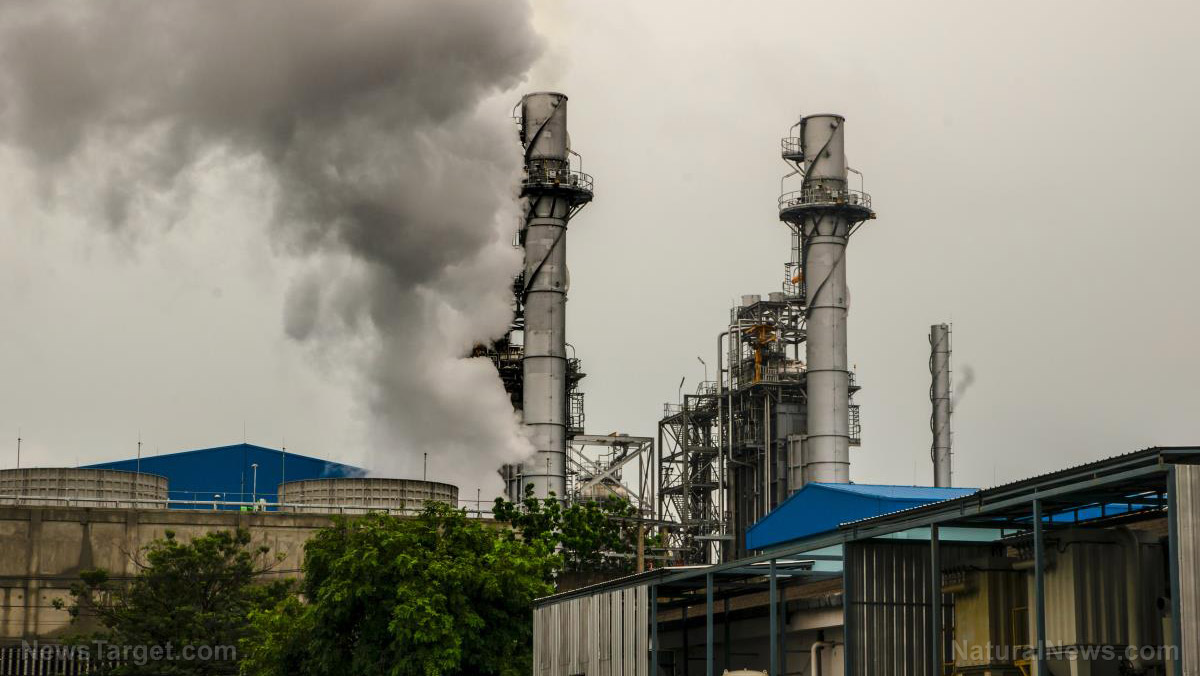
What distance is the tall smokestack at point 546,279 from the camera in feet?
222

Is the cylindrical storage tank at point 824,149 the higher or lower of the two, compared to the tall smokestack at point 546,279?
higher

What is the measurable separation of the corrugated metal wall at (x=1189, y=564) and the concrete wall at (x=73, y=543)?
154ft

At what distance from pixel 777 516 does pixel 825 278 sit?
914 inches

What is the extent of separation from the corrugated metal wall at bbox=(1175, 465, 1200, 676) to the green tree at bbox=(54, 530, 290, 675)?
31.6 m

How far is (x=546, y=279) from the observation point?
227 feet

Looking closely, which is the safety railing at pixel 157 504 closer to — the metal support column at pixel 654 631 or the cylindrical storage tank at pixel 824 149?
the cylindrical storage tank at pixel 824 149

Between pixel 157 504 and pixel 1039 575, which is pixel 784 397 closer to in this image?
pixel 157 504

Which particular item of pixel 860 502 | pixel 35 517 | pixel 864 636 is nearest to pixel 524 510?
pixel 35 517

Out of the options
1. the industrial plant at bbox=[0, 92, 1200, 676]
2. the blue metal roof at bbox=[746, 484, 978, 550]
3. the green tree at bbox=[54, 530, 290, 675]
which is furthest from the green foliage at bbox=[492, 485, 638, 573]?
the green tree at bbox=[54, 530, 290, 675]

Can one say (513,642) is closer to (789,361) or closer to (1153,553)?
(1153,553)

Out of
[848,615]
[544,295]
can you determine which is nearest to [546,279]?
[544,295]

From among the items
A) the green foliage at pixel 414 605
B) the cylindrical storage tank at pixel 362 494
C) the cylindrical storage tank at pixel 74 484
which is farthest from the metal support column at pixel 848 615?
the cylindrical storage tank at pixel 74 484

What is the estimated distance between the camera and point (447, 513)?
134 feet

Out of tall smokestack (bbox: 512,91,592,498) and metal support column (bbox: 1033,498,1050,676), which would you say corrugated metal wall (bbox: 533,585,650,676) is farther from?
tall smokestack (bbox: 512,91,592,498)
